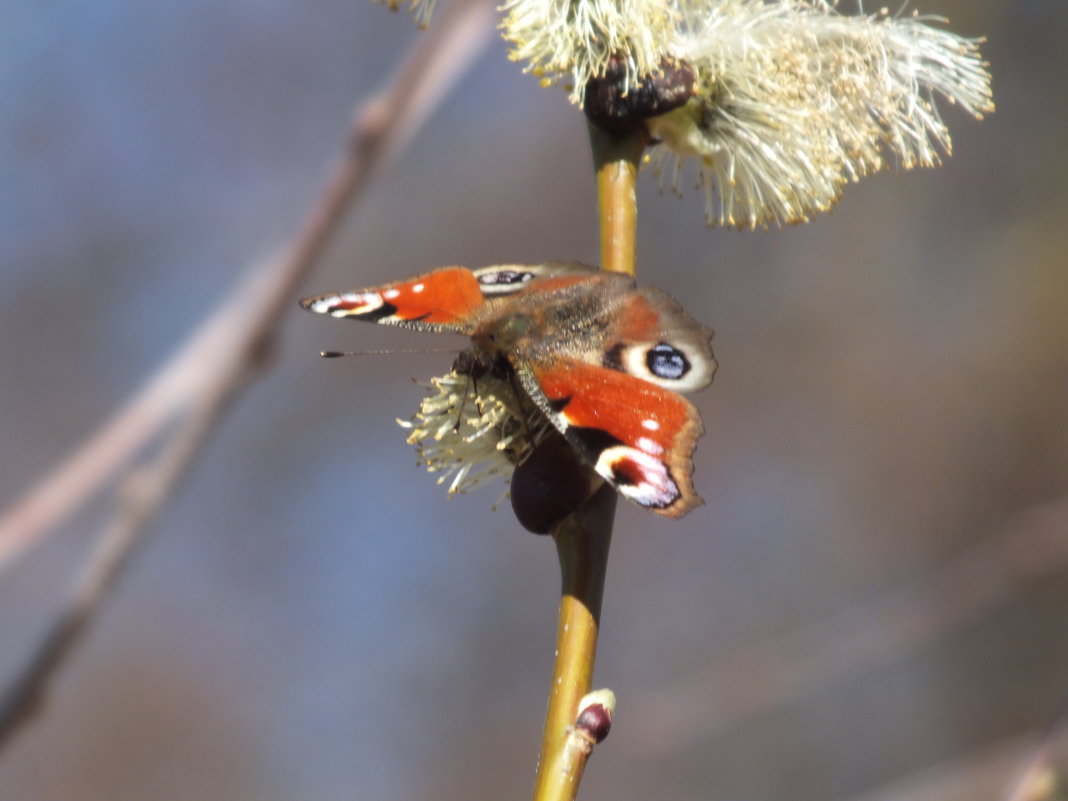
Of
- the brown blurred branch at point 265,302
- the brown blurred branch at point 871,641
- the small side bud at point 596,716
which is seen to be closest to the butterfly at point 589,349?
the small side bud at point 596,716

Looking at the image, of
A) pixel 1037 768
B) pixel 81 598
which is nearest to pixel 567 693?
pixel 81 598

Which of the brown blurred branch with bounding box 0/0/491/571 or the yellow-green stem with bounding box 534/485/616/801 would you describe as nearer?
the brown blurred branch with bounding box 0/0/491/571

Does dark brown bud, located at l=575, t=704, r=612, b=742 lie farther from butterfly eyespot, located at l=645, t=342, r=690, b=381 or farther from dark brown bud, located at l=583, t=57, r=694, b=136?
dark brown bud, located at l=583, t=57, r=694, b=136

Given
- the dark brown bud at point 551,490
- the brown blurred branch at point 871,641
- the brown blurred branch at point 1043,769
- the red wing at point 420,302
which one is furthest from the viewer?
the brown blurred branch at point 871,641

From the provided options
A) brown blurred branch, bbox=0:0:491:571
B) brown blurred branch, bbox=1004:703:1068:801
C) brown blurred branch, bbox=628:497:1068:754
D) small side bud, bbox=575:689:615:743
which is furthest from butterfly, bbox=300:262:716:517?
brown blurred branch, bbox=628:497:1068:754

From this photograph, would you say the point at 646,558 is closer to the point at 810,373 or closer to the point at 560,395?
the point at 810,373

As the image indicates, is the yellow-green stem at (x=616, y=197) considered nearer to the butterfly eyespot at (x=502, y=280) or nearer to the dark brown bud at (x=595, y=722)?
the butterfly eyespot at (x=502, y=280)
